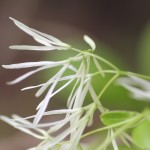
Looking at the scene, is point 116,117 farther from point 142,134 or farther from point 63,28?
point 63,28

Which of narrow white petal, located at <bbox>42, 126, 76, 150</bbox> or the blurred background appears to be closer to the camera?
narrow white petal, located at <bbox>42, 126, 76, 150</bbox>

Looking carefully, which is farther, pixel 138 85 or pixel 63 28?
pixel 63 28

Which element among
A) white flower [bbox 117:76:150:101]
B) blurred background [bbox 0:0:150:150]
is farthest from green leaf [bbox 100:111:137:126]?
blurred background [bbox 0:0:150:150]

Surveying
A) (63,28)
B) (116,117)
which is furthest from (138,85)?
(63,28)

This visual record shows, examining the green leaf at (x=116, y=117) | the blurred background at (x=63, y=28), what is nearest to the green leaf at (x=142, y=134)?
the green leaf at (x=116, y=117)

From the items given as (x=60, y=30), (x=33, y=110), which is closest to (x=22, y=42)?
(x=60, y=30)

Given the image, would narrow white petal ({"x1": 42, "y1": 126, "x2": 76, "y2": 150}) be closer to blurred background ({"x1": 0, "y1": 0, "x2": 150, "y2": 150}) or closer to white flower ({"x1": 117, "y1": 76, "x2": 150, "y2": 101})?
white flower ({"x1": 117, "y1": 76, "x2": 150, "y2": 101})
